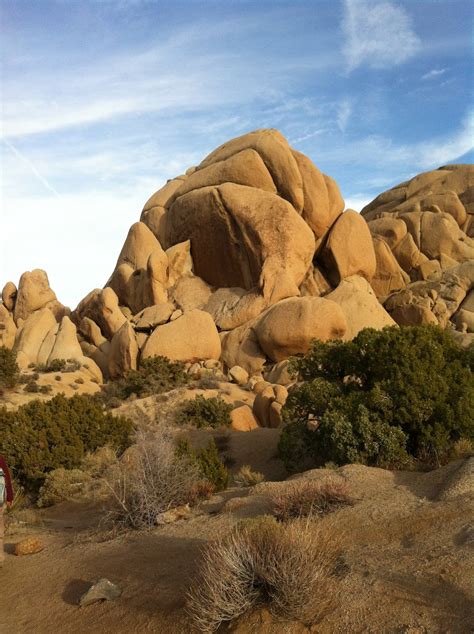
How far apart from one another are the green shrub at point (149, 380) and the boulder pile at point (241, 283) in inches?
47.8

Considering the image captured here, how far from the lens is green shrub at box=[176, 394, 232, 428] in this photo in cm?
2158

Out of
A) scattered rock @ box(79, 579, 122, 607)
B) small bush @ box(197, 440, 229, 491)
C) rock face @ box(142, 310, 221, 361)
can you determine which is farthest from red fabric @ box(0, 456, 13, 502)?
rock face @ box(142, 310, 221, 361)

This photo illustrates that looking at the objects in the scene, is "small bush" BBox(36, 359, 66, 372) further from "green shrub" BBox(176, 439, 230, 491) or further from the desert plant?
the desert plant

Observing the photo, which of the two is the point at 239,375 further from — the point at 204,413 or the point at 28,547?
the point at 28,547

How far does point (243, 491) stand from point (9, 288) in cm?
3461

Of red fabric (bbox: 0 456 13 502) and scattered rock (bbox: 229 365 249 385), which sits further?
scattered rock (bbox: 229 365 249 385)

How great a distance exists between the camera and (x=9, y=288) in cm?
4141

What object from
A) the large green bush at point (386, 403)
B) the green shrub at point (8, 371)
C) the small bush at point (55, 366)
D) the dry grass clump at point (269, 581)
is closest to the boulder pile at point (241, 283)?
the small bush at point (55, 366)

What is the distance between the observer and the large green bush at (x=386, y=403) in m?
12.6

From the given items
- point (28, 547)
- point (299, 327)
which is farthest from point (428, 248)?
point (28, 547)

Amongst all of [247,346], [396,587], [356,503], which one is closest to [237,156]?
[247,346]

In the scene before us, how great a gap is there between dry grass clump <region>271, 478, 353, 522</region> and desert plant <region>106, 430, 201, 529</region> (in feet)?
8.49

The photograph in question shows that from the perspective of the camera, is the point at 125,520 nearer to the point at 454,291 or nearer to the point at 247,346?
the point at 247,346

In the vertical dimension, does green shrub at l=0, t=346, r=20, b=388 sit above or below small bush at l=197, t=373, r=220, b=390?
above
